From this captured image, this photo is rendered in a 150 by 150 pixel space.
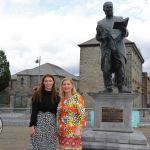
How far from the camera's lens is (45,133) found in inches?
226

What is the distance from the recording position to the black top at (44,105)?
5805 mm

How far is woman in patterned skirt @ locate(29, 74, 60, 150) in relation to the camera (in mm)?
5746

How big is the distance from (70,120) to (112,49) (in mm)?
3862

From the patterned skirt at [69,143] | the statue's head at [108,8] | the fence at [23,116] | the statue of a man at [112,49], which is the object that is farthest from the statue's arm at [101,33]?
the fence at [23,116]

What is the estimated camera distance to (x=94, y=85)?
4912 centimetres

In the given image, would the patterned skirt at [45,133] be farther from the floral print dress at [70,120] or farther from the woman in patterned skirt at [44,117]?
the floral print dress at [70,120]

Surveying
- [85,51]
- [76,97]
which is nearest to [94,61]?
[85,51]

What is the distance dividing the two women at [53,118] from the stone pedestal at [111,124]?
2.85m

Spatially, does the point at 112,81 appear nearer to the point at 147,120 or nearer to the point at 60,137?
the point at 60,137

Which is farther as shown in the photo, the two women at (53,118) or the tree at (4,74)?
the tree at (4,74)

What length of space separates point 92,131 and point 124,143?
36.6 inches

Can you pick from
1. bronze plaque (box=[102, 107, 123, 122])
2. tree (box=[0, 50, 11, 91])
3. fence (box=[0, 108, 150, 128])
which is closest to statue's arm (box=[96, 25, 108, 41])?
bronze plaque (box=[102, 107, 123, 122])

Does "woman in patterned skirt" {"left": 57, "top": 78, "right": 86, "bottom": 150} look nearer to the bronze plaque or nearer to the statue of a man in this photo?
the bronze plaque

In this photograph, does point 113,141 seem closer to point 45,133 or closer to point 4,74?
point 45,133
